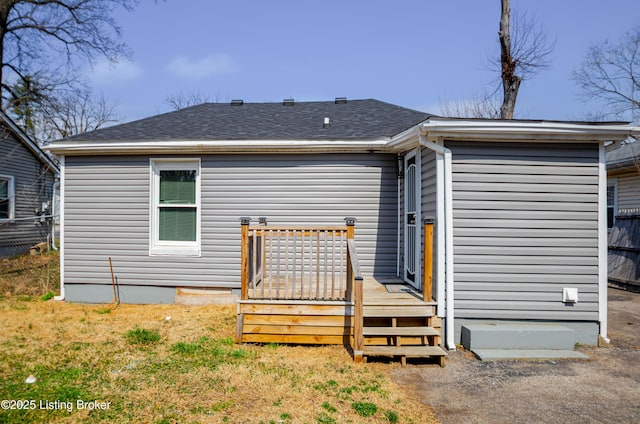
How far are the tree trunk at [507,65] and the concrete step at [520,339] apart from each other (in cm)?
633

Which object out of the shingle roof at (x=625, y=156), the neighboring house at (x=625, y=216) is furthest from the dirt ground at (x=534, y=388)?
the shingle roof at (x=625, y=156)

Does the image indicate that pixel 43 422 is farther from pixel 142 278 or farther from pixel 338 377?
pixel 142 278

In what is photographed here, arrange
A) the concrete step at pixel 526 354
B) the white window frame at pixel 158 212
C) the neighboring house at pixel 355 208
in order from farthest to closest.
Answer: the white window frame at pixel 158 212
the neighboring house at pixel 355 208
the concrete step at pixel 526 354

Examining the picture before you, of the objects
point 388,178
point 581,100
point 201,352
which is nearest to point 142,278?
point 201,352

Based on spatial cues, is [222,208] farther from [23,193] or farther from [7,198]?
[23,193]

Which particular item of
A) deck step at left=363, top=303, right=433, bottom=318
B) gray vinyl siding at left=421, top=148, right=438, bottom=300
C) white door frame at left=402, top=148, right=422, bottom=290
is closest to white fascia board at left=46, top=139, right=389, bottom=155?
white door frame at left=402, top=148, right=422, bottom=290

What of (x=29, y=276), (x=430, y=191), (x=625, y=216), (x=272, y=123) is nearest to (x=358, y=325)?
(x=430, y=191)

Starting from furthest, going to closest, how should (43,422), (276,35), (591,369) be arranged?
(276,35), (591,369), (43,422)

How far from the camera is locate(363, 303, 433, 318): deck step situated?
15.8 ft

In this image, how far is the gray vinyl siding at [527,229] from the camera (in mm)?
5082

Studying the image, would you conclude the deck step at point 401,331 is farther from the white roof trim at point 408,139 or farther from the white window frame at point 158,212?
the white window frame at point 158,212

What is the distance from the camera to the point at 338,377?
4.00m

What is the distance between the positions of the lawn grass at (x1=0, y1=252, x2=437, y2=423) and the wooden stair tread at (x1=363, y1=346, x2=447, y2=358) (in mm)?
155

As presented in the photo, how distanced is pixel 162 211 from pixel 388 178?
406 cm
